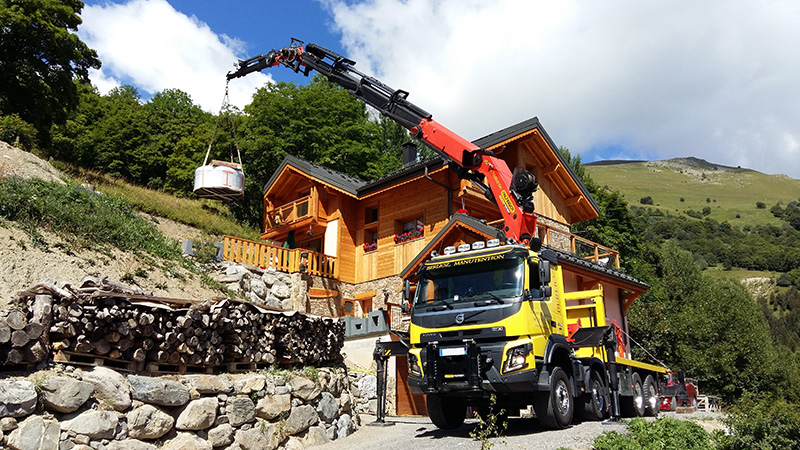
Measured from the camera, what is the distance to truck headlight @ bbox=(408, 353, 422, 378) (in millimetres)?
10141

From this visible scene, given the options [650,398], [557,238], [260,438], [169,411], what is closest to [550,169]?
[557,238]

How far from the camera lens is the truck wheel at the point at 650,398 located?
551 inches

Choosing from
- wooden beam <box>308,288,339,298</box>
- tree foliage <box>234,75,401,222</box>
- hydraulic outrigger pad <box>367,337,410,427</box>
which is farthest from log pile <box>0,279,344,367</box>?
tree foliage <box>234,75,401,222</box>

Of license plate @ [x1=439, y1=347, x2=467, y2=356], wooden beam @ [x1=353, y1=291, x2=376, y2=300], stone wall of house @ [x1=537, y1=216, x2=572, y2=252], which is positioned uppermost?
stone wall of house @ [x1=537, y1=216, x2=572, y2=252]

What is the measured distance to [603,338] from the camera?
11625mm

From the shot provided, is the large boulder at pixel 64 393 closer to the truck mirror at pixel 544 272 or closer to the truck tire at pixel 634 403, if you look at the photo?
the truck mirror at pixel 544 272

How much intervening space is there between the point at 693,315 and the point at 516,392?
28946mm

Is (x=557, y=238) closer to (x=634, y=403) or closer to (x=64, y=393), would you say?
(x=634, y=403)

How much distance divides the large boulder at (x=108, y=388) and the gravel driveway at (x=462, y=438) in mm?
3497

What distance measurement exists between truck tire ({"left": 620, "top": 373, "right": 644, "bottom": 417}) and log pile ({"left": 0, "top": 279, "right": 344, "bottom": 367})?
697 centimetres

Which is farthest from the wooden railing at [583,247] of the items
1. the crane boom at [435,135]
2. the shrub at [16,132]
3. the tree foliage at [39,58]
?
the tree foliage at [39,58]

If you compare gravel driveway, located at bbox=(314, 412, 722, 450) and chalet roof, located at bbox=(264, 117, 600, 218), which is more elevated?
chalet roof, located at bbox=(264, 117, 600, 218)

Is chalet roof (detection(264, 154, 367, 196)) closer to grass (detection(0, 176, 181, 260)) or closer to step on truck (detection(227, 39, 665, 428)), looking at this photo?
grass (detection(0, 176, 181, 260))

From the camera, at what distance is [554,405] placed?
9.73 metres
